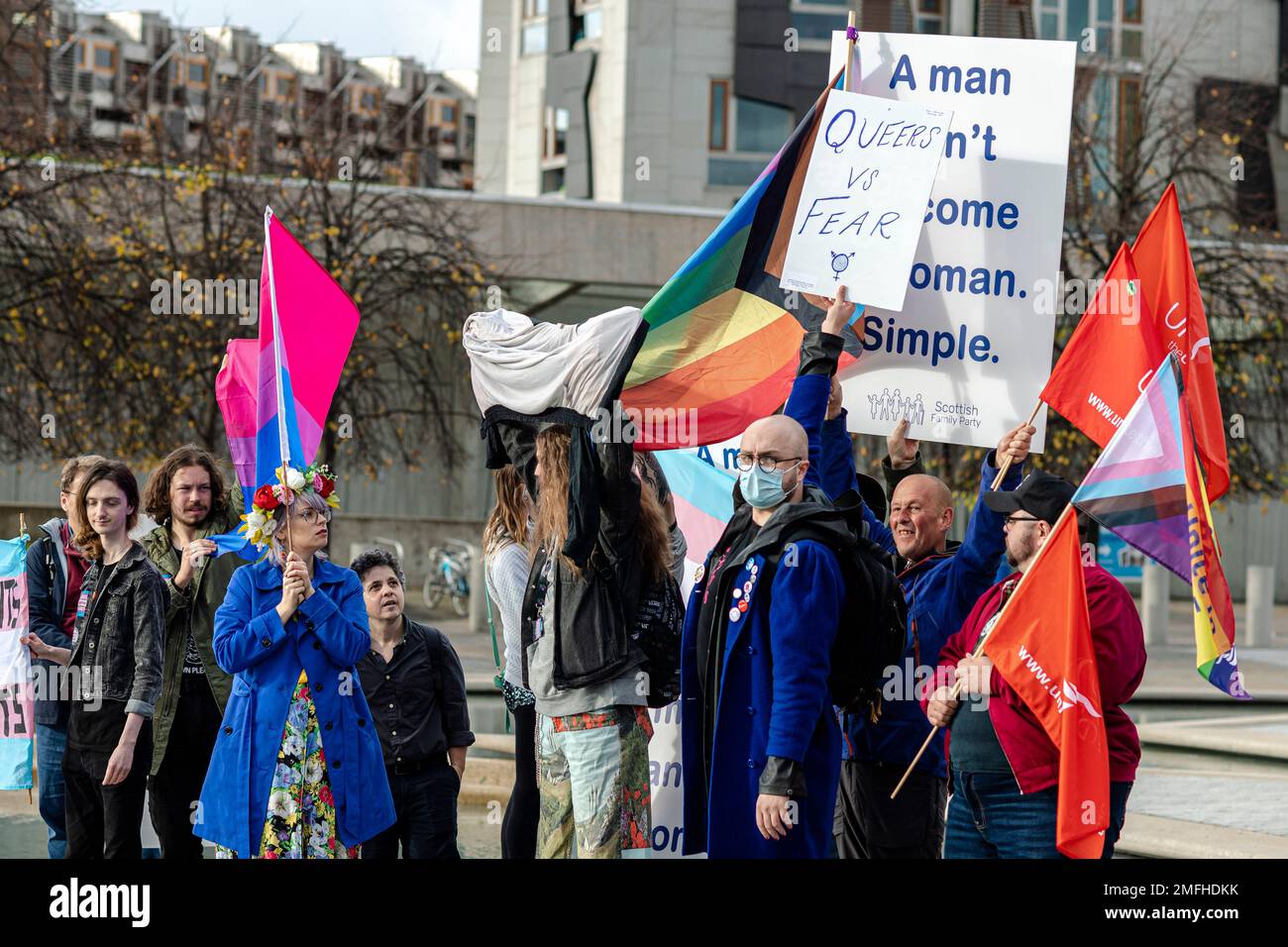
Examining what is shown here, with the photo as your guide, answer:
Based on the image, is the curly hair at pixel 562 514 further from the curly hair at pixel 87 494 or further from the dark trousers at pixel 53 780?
the dark trousers at pixel 53 780

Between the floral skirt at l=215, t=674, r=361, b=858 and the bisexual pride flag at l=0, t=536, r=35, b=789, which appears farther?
the bisexual pride flag at l=0, t=536, r=35, b=789

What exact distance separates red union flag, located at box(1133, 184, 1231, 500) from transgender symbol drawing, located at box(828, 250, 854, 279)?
1.22 metres

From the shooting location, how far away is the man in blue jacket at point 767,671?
518cm

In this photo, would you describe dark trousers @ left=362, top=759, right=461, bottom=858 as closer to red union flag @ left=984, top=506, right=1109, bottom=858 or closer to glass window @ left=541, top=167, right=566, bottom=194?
red union flag @ left=984, top=506, right=1109, bottom=858

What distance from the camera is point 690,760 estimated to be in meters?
5.64


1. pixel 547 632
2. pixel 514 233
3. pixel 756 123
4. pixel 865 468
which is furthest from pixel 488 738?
pixel 756 123

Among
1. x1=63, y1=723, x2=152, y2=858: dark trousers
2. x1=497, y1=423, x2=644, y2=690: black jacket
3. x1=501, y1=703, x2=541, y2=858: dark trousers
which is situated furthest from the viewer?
x1=501, y1=703, x2=541, y2=858: dark trousers

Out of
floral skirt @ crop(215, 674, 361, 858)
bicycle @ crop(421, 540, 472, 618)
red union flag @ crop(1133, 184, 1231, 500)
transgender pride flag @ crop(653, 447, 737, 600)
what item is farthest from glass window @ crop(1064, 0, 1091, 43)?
floral skirt @ crop(215, 674, 361, 858)

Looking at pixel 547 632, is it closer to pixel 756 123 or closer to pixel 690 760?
pixel 690 760

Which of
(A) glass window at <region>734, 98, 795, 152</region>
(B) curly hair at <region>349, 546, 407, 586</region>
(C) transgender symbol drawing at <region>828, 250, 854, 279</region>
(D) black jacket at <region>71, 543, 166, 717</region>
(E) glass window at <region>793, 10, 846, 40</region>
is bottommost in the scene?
(D) black jacket at <region>71, 543, 166, 717</region>

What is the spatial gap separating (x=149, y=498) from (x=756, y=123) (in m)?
32.2

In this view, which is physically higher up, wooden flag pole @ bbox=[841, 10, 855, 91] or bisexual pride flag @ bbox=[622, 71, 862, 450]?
wooden flag pole @ bbox=[841, 10, 855, 91]

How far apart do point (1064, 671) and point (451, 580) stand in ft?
73.3

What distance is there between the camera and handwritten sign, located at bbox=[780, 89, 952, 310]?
6.63 metres
